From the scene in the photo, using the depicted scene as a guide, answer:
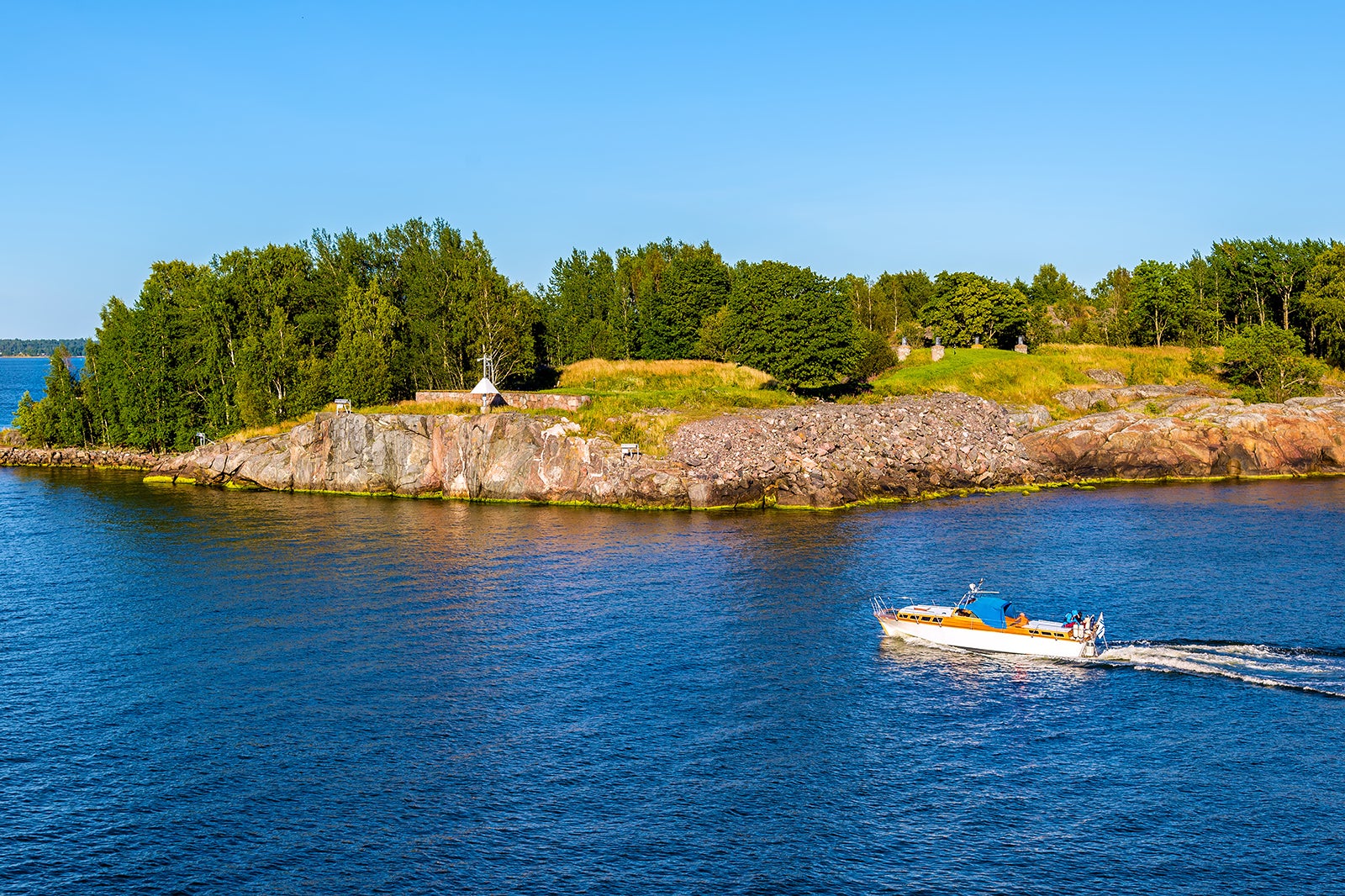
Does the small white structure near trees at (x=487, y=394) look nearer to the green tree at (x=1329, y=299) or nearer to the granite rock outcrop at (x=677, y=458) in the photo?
the granite rock outcrop at (x=677, y=458)

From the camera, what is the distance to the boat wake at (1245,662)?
177ft

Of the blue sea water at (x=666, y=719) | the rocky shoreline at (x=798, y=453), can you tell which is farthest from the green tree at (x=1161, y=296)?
the blue sea water at (x=666, y=719)

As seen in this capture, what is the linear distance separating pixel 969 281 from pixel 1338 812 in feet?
428

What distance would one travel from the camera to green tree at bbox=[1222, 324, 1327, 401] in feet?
434

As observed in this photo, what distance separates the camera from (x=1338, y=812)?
40.8 meters

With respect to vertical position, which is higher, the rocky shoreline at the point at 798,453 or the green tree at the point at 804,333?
the green tree at the point at 804,333

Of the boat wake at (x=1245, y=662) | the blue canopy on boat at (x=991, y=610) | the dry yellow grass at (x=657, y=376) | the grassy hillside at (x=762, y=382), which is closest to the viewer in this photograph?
the boat wake at (x=1245, y=662)

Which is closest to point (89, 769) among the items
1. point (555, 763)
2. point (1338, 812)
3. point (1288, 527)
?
point (555, 763)

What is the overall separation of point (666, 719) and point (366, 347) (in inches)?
3725

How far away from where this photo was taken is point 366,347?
132 metres

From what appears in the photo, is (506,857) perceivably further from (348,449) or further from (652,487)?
(348,449)

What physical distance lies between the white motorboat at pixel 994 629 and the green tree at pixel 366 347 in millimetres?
84727

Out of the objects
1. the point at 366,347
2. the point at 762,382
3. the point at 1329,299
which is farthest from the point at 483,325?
the point at 1329,299

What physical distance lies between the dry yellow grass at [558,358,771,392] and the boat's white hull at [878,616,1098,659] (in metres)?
71.6
